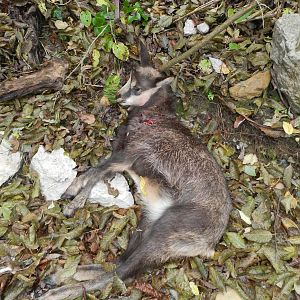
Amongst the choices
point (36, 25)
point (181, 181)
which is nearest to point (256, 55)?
point (181, 181)

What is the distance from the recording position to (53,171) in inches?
213

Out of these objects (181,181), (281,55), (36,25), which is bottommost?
(181,181)

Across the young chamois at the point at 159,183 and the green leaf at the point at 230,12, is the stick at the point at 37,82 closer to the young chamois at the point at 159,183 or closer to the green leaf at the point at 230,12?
the young chamois at the point at 159,183

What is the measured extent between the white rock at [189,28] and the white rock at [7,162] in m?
2.89

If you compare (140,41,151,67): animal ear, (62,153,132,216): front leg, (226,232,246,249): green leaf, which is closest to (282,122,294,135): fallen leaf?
(226,232,246,249): green leaf

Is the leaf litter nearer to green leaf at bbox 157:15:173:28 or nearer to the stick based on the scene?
green leaf at bbox 157:15:173:28

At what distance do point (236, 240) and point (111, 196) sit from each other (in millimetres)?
1569

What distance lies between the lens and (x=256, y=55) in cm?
629

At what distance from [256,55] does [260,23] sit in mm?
536

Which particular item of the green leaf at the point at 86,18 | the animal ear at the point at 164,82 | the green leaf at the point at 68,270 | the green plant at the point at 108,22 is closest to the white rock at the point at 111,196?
the green leaf at the point at 68,270

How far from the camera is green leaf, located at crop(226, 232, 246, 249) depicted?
528 centimetres

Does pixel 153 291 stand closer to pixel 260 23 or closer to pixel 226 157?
pixel 226 157

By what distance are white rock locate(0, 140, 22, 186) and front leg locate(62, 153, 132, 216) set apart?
2.19 ft

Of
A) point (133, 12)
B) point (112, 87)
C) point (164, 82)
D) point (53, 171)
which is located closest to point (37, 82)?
point (112, 87)
